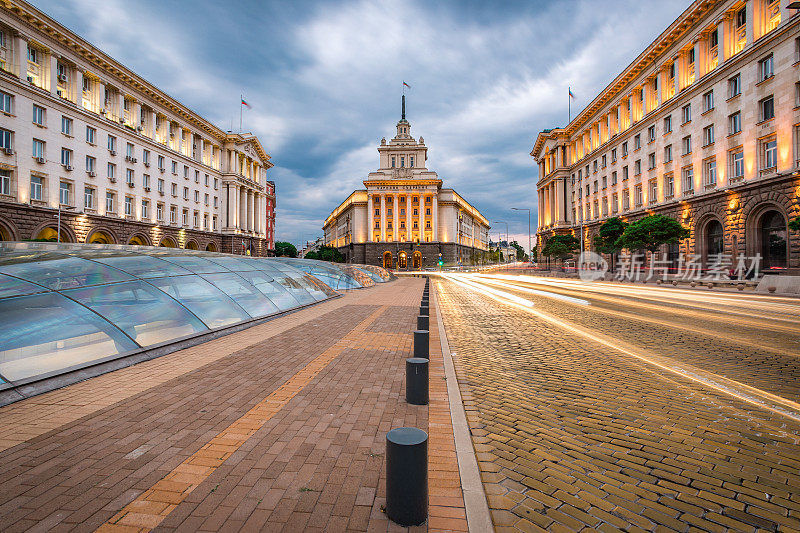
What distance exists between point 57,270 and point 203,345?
3574 mm

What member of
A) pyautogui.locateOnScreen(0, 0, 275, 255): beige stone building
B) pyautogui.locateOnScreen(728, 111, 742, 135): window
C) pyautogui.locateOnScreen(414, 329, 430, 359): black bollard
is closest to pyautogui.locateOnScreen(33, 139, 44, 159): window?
pyautogui.locateOnScreen(0, 0, 275, 255): beige stone building

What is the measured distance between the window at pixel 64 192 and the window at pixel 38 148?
110 inches

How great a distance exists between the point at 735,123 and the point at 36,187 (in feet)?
193

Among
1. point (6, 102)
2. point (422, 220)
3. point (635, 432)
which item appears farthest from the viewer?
point (422, 220)

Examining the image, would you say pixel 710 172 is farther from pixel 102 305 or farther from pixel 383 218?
pixel 383 218

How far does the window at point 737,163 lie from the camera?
100ft

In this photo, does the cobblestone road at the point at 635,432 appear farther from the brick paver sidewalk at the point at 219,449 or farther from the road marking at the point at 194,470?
the road marking at the point at 194,470

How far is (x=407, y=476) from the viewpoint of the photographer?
2.59 m

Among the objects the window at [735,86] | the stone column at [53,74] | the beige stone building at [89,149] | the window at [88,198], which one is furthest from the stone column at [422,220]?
the stone column at [53,74]

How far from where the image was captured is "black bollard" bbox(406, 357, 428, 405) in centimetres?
491

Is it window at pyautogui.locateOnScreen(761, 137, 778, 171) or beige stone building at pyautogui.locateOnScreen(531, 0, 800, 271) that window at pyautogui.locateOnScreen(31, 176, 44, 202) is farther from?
window at pyautogui.locateOnScreen(761, 137, 778, 171)

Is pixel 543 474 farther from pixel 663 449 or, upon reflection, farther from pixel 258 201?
pixel 258 201

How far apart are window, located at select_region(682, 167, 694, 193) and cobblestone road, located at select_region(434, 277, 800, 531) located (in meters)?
33.9

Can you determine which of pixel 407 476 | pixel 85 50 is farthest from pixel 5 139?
pixel 407 476
